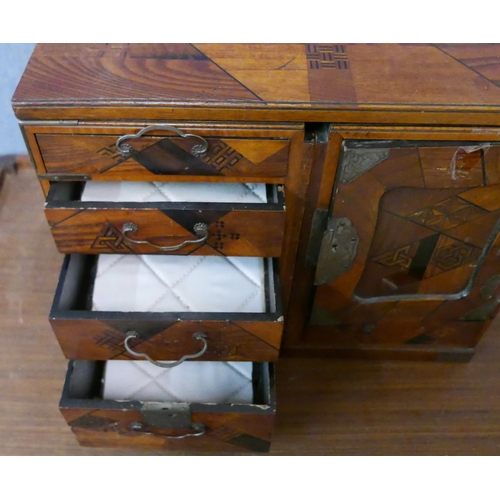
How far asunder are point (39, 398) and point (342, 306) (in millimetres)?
712

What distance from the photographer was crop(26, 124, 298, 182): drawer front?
0.83m

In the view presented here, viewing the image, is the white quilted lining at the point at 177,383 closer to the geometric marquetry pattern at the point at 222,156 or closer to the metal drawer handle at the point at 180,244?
the metal drawer handle at the point at 180,244

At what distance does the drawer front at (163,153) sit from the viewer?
2.73 feet

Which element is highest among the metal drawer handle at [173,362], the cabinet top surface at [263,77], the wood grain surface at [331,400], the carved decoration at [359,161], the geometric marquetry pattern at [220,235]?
the cabinet top surface at [263,77]

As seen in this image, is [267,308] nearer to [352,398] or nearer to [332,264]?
[332,264]

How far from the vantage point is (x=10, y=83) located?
141 cm

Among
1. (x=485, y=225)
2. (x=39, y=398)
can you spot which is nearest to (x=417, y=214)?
(x=485, y=225)

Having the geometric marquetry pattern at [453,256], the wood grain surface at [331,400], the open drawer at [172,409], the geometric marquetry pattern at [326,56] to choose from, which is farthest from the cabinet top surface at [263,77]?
the wood grain surface at [331,400]

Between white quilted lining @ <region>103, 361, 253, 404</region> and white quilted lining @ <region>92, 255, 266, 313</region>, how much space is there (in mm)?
187

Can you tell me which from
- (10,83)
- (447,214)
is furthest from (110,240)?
(10,83)

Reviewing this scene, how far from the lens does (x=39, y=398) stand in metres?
1.20

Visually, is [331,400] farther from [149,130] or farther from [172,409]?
[149,130]

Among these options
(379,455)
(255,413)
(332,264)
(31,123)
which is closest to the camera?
(31,123)

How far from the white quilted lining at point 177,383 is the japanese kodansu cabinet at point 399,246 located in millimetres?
200
